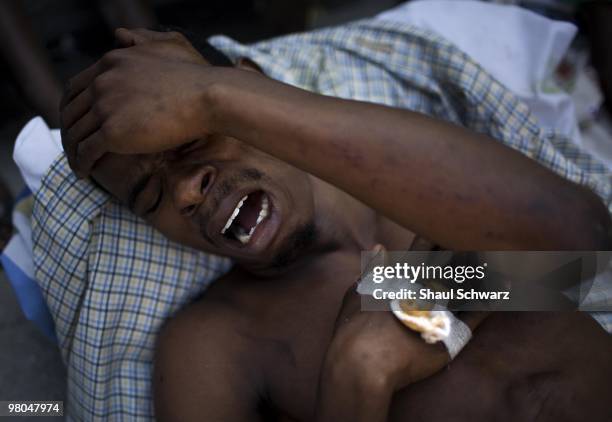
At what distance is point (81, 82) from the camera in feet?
3.68

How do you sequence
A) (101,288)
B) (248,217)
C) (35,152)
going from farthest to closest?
1. (35,152)
2. (101,288)
3. (248,217)

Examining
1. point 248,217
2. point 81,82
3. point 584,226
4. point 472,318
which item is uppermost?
point 81,82

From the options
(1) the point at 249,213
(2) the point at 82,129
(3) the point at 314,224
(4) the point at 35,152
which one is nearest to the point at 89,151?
(2) the point at 82,129

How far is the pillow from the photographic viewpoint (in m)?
1.49

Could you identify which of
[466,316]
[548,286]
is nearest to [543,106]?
[548,286]

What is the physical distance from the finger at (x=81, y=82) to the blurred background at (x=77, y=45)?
0.88 metres

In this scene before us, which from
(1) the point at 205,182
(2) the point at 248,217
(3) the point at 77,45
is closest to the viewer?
(1) the point at 205,182

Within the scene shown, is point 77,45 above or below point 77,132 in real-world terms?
below

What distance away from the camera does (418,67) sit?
184 cm

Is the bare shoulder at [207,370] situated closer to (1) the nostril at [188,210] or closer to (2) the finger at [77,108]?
(1) the nostril at [188,210]

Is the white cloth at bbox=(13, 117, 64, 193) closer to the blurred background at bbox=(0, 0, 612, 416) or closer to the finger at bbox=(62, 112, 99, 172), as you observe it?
the blurred background at bbox=(0, 0, 612, 416)

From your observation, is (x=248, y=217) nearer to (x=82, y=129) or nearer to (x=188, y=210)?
(x=188, y=210)

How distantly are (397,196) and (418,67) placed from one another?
1055mm

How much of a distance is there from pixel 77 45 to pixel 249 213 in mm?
1725
